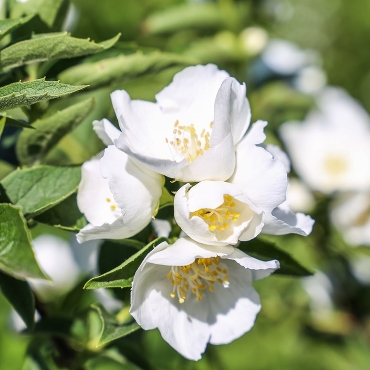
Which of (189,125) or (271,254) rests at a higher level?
(189,125)

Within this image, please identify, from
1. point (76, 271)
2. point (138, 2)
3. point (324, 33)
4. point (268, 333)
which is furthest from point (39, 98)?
point (324, 33)

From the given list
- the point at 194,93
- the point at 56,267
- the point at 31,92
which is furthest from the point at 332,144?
the point at 31,92

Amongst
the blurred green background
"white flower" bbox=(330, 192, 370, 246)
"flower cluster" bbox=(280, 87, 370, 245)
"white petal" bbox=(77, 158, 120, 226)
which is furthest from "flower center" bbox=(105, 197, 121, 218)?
"flower cluster" bbox=(280, 87, 370, 245)

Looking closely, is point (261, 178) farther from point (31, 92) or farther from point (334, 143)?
point (334, 143)

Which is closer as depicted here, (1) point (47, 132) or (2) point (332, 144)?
(1) point (47, 132)

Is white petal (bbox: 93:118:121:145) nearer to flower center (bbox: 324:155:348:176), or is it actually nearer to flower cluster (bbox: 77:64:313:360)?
flower cluster (bbox: 77:64:313:360)

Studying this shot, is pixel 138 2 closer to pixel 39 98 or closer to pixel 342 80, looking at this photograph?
pixel 342 80

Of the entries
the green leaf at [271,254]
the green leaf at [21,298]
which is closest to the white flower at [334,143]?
the green leaf at [271,254]
